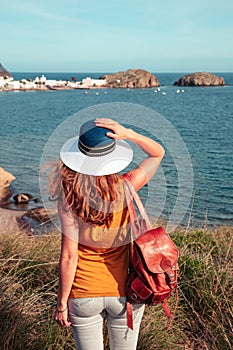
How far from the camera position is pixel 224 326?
3270mm

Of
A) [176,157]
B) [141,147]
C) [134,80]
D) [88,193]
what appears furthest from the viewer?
[134,80]

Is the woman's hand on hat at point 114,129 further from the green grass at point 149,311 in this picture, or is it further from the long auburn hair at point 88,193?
the green grass at point 149,311

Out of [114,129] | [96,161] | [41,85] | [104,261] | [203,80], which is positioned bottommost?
[203,80]

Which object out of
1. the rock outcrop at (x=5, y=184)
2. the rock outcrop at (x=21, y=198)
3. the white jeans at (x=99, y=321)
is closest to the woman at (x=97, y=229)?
the white jeans at (x=99, y=321)

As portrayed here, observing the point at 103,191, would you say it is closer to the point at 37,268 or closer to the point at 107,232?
the point at 107,232

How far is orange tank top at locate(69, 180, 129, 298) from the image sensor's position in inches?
78.1

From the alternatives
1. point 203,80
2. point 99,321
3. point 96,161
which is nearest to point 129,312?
point 99,321

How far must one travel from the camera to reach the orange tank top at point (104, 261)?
198 cm

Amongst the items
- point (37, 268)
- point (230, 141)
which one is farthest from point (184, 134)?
point (37, 268)

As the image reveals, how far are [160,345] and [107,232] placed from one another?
1452mm

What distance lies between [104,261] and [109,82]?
118m

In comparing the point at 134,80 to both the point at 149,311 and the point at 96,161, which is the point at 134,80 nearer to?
the point at 149,311

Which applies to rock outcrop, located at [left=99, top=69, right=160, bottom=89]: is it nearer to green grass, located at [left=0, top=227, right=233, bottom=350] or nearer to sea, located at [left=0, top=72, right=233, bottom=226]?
sea, located at [left=0, top=72, right=233, bottom=226]

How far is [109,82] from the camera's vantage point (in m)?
117
